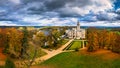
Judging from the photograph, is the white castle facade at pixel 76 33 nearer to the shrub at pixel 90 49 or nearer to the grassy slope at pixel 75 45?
the grassy slope at pixel 75 45

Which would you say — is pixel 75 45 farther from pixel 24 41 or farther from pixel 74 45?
pixel 24 41

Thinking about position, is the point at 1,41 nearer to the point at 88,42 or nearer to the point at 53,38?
the point at 53,38

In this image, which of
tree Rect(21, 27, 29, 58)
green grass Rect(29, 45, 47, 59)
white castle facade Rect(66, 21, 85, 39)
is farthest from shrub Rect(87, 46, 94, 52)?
tree Rect(21, 27, 29, 58)

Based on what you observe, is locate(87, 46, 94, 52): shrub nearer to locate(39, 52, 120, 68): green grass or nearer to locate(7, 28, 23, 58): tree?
locate(39, 52, 120, 68): green grass

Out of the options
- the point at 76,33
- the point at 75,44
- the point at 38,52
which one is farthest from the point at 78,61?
the point at 38,52

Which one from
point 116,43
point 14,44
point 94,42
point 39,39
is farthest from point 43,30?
point 116,43

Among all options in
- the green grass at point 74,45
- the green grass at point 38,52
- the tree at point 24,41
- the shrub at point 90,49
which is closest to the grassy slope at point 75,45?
the green grass at point 74,45
